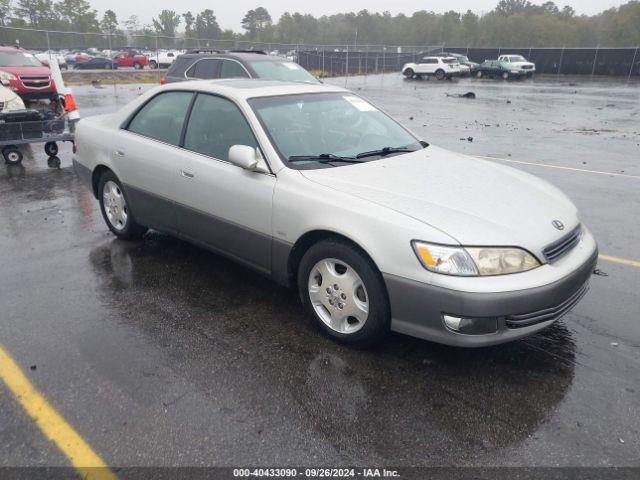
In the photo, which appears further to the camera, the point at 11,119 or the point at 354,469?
the point at 11,119

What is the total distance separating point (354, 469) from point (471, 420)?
72cm

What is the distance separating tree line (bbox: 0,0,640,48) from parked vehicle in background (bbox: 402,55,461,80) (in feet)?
43.6

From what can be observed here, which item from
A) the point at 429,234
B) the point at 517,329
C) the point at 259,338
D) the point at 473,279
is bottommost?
the point at 259,338

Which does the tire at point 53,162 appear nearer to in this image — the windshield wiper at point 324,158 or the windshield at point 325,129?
the windshield at point 325,129

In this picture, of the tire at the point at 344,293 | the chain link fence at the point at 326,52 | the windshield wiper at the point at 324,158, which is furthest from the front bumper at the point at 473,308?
the chain link fence at the point at 326,52

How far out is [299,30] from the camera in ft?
427

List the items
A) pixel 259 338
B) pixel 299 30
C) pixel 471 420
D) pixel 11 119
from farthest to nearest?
pixel 299 30 → pixel 11 119 → pixel 259 338 → pixel 471 420

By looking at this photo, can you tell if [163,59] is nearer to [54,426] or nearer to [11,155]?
[11,155]

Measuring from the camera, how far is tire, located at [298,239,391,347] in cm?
310

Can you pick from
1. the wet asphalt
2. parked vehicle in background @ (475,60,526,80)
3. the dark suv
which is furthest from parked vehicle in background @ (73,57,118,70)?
the wet asphalt

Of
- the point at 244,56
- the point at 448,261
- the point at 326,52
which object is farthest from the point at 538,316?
the point at 326,52

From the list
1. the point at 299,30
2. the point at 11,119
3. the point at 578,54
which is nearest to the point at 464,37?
the point at 299,30

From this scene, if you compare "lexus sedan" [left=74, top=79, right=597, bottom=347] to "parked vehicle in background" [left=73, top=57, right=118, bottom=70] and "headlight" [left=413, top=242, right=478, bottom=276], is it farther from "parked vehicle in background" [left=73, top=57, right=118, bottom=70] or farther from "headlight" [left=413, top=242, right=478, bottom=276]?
"parked vehicle in background" [left=73, top=57, right=118, bottom=70]

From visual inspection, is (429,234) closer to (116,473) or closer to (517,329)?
(517,329)
